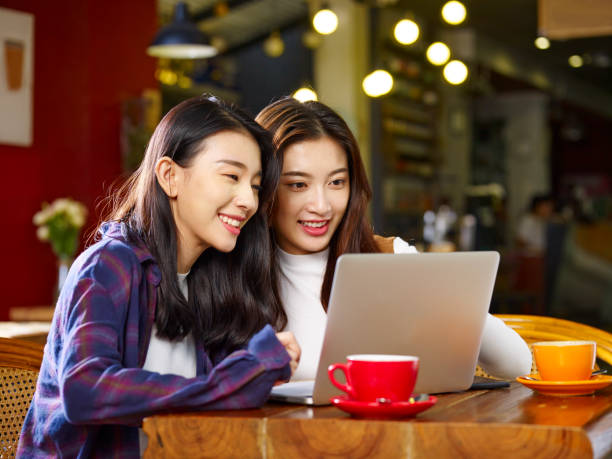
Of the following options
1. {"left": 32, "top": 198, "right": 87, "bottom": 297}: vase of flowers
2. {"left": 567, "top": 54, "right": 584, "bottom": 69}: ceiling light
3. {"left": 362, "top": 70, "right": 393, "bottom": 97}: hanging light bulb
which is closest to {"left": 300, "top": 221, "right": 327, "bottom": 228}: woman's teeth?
{"left": 32, "top": 198, "right": 87, "bottom": 297}: vase of flowers

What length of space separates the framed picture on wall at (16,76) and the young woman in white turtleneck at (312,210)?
3.56m

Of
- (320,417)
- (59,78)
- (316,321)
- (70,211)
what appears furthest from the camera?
(59,78)

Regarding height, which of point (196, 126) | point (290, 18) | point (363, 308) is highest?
point (290, 18)

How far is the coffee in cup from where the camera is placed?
149 centimetres

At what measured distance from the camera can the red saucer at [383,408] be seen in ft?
3.88

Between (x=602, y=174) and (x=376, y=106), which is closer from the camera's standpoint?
(x=376, y=106)

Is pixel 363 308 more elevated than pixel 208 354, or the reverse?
pixel 363 308

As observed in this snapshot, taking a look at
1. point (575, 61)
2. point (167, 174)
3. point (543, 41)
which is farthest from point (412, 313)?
point (575, 61)

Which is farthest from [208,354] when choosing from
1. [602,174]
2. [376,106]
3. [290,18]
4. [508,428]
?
[602,174]

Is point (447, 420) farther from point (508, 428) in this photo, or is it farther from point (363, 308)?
point (363, 308)

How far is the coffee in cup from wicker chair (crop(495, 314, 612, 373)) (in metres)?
0.41

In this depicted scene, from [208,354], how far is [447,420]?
0.65 m

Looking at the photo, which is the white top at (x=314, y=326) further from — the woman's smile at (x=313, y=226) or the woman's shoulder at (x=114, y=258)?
the woman's shoulder at (x=114, y=258)

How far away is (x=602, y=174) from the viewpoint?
17359mm
